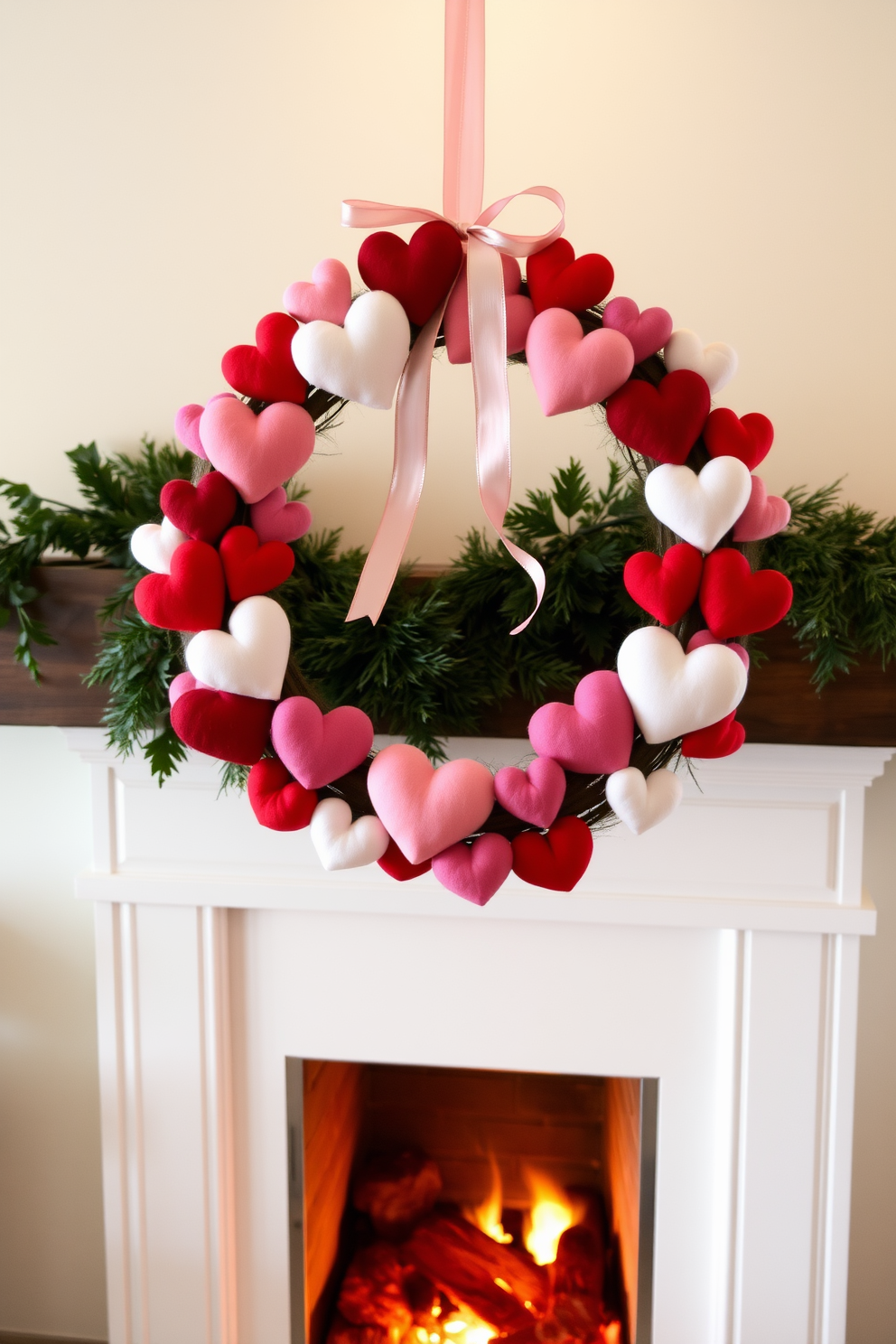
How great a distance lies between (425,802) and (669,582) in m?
0.18

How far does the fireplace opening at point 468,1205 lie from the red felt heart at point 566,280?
0.96m

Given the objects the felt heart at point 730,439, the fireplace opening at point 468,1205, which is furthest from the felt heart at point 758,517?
the fireplace opening at point 468,1205

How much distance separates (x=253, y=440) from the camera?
54cm

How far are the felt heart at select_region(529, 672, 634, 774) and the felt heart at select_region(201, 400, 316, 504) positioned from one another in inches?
8.3

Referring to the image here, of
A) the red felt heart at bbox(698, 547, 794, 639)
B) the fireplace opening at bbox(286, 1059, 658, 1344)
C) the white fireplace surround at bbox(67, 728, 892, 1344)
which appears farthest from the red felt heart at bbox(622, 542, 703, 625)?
the fireplace opening at bbox(286, 1059, 658, 1344)

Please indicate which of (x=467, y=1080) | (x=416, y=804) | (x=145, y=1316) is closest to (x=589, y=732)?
(x=416, y=804)

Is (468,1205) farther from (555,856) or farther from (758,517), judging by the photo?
(758,517)

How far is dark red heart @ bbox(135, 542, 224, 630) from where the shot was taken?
0.54 m

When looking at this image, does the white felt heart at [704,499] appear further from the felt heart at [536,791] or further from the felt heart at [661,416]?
the felt heart at [536,791]

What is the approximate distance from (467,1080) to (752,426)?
115cm

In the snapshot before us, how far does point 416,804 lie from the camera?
51cm

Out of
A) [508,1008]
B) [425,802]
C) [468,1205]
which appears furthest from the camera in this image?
[468,1205]

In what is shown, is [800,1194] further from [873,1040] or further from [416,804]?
[416,804]

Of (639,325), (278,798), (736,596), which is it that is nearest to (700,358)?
(639,325)
